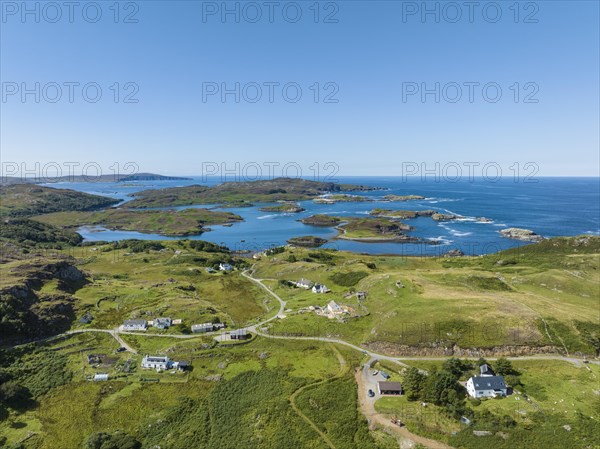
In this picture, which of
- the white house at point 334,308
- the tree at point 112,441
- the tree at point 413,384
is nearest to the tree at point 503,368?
the tree at point 413,384

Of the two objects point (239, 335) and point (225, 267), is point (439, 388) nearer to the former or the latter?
point (239, 335)

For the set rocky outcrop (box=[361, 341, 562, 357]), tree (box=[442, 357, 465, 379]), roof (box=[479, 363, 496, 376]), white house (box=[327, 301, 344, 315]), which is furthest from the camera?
white house (box=[327, 301, 344, 315])

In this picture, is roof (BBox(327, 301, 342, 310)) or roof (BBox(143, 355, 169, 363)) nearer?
roof (BBox(143, 355, 169, 363))

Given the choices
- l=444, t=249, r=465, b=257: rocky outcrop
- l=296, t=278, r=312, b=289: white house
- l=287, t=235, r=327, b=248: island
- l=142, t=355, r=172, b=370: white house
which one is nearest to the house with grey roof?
l=142, t=355, r=172, b=370: white house

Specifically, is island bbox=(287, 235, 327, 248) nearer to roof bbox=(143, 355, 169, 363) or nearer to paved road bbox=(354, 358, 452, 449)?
paved road bbox=(354, 358, 452, 449)

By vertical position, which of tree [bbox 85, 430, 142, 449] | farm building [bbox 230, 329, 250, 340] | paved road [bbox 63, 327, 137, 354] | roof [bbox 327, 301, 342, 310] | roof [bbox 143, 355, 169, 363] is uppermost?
roof [bbox 327, 301, 342, 310]

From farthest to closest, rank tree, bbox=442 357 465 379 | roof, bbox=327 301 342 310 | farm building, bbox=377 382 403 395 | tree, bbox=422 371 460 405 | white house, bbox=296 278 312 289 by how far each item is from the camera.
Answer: white house, bbox=296 278 312 289 → roof, bbox=327 301 342 310 → tree, bbox=442 357 465 379 → farm building, bbox=377 382 403 395 → tree, bbox=422 371 460 405

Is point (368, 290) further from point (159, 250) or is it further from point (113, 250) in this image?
point (113, 250)

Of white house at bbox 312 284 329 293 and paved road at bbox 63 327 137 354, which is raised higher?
white house at bbox 312 284 329 293
